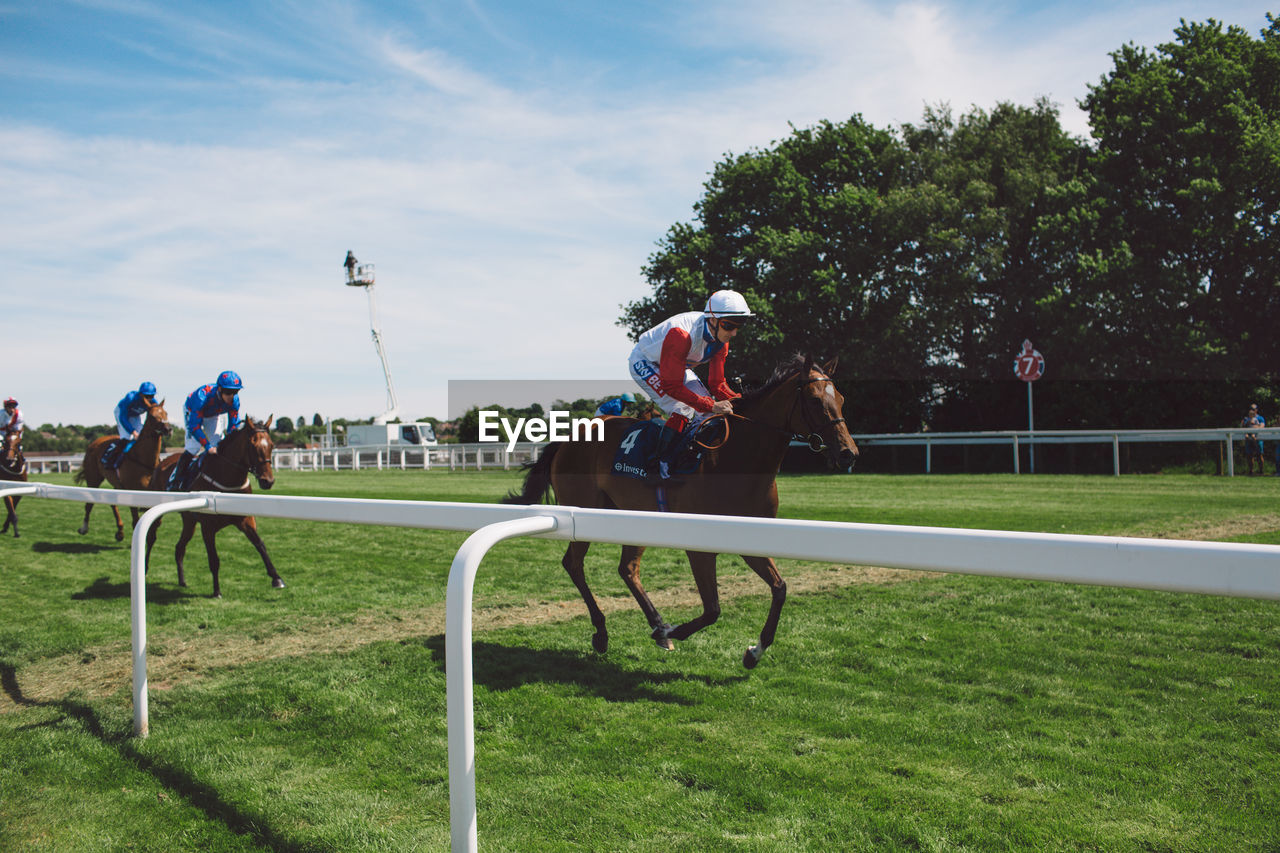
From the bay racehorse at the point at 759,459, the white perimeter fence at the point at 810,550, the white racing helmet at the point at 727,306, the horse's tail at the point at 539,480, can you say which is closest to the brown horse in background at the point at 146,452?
the horse's tail at the point at 539,480

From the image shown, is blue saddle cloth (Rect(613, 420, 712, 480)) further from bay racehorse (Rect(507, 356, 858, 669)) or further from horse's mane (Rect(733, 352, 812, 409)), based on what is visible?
horse's mane (Rect(733, 352, 812, 409))

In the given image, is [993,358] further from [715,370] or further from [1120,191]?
[715,370]

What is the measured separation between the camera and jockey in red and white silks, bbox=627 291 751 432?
378 centimetres

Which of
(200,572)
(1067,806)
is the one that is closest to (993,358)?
(200,572)

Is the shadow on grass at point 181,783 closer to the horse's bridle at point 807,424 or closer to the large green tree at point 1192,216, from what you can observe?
the horse's bridle at point 807,424

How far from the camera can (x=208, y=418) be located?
7254mm

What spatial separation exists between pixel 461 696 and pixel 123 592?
666 centimetres

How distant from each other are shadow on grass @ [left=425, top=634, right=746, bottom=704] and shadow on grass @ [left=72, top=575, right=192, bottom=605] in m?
3.32

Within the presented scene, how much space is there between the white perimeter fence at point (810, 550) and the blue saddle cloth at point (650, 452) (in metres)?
1.73

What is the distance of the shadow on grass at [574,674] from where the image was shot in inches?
151

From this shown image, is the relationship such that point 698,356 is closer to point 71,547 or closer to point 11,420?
point 71,547

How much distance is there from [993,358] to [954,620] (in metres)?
19.9

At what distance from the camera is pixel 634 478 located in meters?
4.46

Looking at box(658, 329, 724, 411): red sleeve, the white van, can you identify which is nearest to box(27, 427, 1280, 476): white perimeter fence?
the white van
